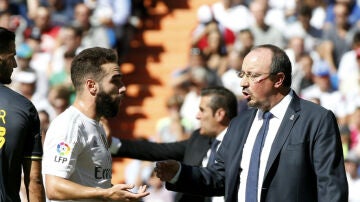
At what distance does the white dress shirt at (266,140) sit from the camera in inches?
265

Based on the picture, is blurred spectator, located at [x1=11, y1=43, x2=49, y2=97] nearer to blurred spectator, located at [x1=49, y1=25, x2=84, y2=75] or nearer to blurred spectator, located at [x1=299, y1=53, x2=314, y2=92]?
blurred spectator, located at [x1=49, y1=25, x2=84, y2=75]

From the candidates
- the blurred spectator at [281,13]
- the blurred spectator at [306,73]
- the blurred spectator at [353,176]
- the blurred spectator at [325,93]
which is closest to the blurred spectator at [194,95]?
the blurred spectator at [306,73]

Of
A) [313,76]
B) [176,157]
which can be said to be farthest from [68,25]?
[176,157]

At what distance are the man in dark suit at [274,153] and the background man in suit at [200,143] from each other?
3.70ft

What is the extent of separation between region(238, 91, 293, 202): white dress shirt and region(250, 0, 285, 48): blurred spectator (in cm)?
752

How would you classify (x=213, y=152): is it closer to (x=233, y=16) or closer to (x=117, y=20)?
(x=233, y=16)

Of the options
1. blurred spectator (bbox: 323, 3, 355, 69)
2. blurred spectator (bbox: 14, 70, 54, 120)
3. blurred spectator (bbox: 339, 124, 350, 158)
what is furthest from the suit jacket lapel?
blurred spectator (bbox: 14, 70, 54, 120)

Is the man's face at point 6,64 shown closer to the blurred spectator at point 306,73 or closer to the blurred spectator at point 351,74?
the blurred spectator at point 351,74

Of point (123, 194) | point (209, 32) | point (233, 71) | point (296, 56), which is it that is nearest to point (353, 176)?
point (296, 56)

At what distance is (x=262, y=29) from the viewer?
1474cm

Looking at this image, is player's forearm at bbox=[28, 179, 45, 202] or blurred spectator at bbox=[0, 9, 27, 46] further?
blurred spectator at bbox=[0, 9, 27, 46]

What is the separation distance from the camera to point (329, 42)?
46.3 feet

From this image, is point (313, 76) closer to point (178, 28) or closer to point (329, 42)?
point (329, 42)

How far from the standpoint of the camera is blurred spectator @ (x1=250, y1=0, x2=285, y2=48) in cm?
1446
